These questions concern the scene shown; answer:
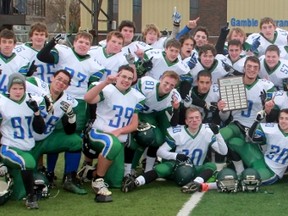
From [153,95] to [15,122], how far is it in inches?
68.0

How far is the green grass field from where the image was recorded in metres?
5.53

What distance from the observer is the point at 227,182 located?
6227 mm

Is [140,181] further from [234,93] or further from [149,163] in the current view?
[234,93]

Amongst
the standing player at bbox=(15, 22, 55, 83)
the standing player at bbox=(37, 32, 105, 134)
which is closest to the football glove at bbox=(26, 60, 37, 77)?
the standing player at bbox=(15, 22, 55, 83)

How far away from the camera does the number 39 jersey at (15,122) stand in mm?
5723

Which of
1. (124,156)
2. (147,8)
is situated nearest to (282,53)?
(124,156)

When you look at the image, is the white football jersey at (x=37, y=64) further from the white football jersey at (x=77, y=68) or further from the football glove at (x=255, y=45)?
the football glove at (x=255, y=45)

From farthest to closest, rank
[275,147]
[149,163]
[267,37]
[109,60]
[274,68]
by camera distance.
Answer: [267,37] < [274,68] < [109,60] < [149,163] < [275,147]

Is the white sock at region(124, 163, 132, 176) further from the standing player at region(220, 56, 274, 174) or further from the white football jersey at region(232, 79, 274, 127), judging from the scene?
the white football jersey at region(232, 79, 274, 127)

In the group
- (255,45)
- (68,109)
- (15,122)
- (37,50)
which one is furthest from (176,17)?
(15,122)

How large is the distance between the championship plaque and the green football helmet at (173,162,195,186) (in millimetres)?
942

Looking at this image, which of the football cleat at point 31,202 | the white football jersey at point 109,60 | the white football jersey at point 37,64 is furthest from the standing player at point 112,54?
the football cleat at point 31,202

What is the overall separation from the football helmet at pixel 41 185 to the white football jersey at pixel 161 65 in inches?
77.5

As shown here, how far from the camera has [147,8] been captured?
30297mm
